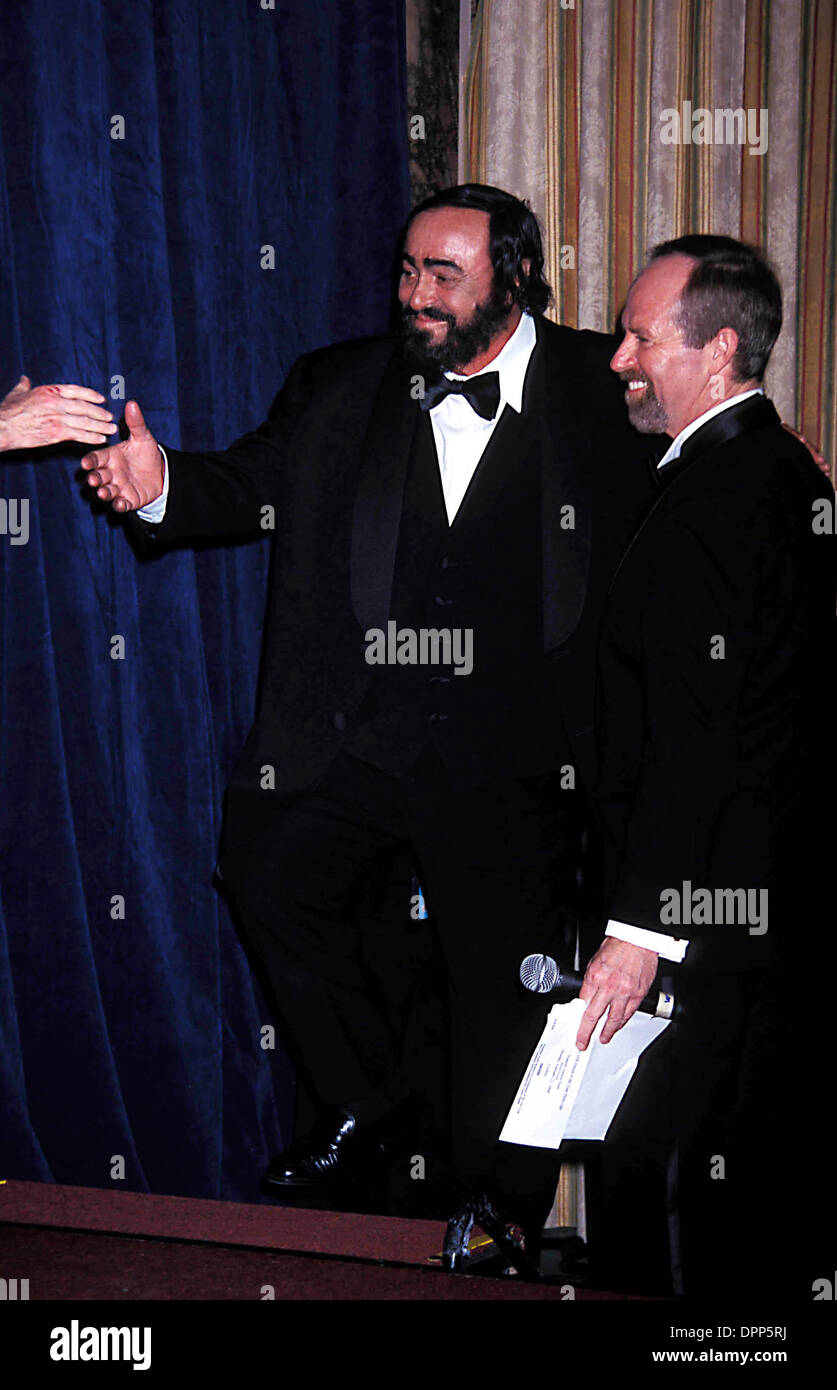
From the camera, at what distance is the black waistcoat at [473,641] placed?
2141mm

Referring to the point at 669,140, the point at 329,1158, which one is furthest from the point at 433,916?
the point at 669,140

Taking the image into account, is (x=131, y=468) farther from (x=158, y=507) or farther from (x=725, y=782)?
(x=725, y=782)

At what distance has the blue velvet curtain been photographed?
7.54 feet

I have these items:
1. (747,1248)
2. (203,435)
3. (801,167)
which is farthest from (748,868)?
(801,167)

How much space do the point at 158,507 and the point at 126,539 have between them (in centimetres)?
32

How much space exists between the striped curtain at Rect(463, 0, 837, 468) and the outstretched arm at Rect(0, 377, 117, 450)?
3.68 feet

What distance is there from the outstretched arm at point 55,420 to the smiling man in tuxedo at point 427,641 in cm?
12

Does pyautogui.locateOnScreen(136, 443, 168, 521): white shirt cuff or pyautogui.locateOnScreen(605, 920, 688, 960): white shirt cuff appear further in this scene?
pyautogui.locateOnScreen(136, 443, 168, 521): white shirt cuff

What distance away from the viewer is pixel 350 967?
222 centimetres

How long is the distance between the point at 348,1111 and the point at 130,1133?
1.76 ft
